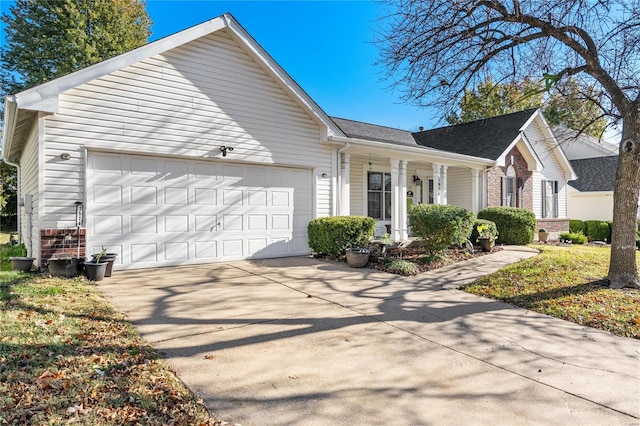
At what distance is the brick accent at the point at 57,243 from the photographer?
22.4 feet

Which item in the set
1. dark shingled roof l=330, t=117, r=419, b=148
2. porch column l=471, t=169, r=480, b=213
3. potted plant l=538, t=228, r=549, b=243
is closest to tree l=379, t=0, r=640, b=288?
dark shingled roof l=330, t=117, r=419, b=148

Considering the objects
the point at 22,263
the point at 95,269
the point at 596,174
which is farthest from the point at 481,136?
the point at 22,263

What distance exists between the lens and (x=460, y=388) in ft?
10.3

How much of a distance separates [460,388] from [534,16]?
7.12 m

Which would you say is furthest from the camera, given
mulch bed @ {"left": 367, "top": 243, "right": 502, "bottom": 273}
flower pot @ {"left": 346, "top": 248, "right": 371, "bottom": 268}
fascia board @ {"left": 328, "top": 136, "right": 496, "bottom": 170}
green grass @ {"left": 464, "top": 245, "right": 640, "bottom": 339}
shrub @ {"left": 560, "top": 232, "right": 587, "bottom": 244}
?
shrub @ {"left": 560, "top": 232, "right": 587, "bottom": 244}

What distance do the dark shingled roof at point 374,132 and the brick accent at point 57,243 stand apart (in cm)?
926

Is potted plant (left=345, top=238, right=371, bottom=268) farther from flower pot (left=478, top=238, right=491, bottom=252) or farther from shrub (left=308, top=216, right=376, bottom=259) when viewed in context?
flower pot (left=478, top=238, right=491, bottom=252)

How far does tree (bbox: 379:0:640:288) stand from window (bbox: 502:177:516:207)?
24.8 feet

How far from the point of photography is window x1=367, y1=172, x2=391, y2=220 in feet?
45.7

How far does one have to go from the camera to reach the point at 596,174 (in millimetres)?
23266

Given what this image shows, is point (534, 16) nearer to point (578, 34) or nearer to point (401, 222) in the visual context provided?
point (578, 34)

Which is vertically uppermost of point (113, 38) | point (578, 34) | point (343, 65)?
point (113, 38)

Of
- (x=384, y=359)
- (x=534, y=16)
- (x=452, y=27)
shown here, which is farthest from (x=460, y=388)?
(x=534, y=16)

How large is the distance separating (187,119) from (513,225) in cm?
1178
